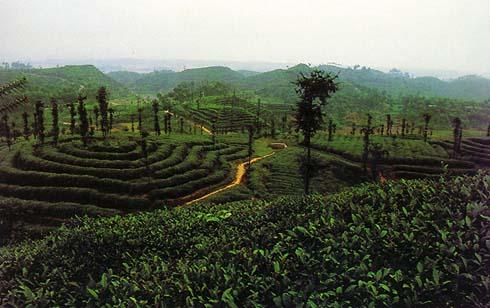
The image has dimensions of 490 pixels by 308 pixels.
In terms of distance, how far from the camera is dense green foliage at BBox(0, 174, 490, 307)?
8484 mm

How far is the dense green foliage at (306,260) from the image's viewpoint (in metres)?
8.48

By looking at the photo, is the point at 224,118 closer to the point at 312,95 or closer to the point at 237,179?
the point at 237,179

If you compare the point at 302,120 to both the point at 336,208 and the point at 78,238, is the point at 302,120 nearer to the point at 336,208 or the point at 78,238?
the point at 336,208

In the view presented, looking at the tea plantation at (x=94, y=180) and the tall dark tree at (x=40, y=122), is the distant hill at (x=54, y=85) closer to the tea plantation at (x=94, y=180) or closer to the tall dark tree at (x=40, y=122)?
the tall dark tree at (x=40, y=122)

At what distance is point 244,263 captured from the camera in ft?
34.0

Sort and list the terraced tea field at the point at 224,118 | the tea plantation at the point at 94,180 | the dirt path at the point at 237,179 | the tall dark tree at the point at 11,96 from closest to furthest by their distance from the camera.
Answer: the tall dark tree at the point at 11,96 → the tea plantation at the point at 94,180 → the dirt path at the point at 237,179 → the terraced tea field at the point at 224,118

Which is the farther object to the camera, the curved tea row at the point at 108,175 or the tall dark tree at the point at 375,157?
the tall dark tree at the point at 375,157

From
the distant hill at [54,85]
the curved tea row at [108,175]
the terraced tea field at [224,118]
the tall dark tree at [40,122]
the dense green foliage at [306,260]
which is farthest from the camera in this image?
the distant hill at [54,85]

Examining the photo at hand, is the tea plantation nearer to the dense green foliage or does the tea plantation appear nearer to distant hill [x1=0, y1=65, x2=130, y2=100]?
the dense green foliage

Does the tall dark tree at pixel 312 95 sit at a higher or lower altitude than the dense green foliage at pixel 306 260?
higher

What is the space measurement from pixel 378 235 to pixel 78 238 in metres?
11.3

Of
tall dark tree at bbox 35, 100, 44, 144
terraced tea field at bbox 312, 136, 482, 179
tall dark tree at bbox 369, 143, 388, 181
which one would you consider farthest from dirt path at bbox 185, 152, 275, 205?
tall dark tree at bbox 35, 100, 44, 144

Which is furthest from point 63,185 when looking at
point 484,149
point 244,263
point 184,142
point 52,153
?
point 484,149

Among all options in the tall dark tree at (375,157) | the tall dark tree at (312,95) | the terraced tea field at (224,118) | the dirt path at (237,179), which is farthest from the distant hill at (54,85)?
the tall dark tree at (312,95)
